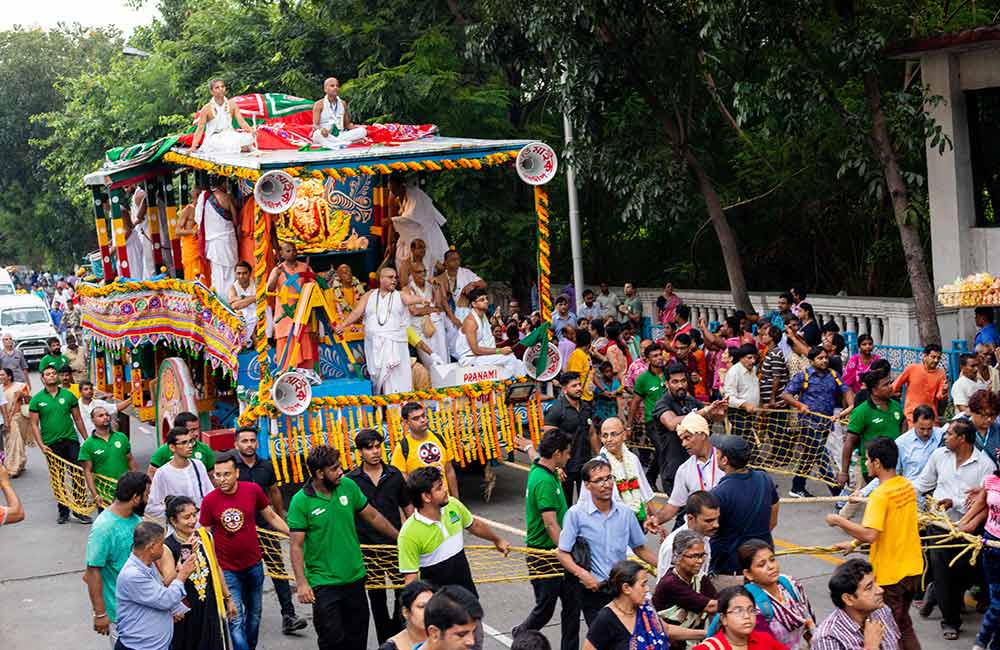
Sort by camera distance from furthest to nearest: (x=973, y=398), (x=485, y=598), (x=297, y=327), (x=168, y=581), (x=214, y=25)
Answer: (x=214, y=25)
(x=297, y=327)
(x=485, y=598)
(x=973, y=398)
(x=168, y=581)

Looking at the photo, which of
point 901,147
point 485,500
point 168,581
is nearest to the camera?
point 168,581

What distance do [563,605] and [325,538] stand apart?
151 centimetres

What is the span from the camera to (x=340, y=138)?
14656 mm

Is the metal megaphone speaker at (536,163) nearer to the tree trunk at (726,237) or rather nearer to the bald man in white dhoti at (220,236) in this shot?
the bald man in white dhoti at (220,236)

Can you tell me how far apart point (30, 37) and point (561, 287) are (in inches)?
1572

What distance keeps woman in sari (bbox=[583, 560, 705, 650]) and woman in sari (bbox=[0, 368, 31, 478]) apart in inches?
446

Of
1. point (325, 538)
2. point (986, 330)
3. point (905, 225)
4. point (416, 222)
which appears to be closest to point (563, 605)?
point (325, 538)

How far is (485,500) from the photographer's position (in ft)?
49.2

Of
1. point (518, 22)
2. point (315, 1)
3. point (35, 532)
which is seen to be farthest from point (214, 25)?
point (35, 532)

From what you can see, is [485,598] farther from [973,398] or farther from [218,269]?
[218,269]

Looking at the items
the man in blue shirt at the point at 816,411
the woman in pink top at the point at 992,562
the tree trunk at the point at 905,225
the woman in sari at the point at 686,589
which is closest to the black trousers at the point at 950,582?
the woman in pink top at the point at 992,562

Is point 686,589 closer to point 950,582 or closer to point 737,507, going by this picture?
point 737,507

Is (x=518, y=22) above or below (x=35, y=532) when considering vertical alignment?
above

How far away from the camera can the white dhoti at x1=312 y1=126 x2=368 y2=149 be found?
47.6 ft
